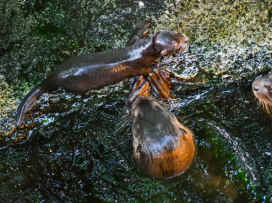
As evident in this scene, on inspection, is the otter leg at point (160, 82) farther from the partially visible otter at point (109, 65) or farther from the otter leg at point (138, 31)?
the otter leg at point (138, 31)

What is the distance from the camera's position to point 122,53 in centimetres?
376

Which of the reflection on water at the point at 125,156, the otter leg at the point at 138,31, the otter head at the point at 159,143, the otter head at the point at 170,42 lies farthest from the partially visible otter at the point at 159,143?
the otter leg at the point at 138,31

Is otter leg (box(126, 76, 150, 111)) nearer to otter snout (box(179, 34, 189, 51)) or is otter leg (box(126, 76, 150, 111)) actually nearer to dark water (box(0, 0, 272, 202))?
dark water (box(0, 0, 272, 202))

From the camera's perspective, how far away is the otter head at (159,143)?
110 inches

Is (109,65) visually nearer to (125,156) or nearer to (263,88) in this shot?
(125,156)

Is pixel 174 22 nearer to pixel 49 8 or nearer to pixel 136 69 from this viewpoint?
pixel 136 69

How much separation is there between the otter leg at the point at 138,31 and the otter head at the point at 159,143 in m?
1.13

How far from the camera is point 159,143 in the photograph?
279cm

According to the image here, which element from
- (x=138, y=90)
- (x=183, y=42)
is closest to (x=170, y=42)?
(x=183, y=42)

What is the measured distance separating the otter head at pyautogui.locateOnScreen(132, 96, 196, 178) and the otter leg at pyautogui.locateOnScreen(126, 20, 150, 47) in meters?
1.13

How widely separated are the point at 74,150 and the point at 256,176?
209 centimetres

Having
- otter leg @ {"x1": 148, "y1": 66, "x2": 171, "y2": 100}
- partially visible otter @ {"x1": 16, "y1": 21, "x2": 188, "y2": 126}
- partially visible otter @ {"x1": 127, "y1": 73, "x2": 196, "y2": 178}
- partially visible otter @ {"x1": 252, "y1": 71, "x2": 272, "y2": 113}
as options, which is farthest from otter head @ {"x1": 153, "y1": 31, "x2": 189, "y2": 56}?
partially visible otter @ {"x1": 252, "y1": 71, "x2": 272, "y2": 113}

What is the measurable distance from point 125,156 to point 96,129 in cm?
53

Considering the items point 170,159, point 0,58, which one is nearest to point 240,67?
point 170,159
